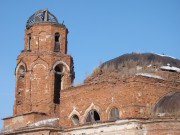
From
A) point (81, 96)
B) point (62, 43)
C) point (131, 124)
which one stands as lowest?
point (131, 124)

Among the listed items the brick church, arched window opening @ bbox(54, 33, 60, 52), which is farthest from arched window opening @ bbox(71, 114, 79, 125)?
arched window opening @ bbox(54, 33, 60, 52)

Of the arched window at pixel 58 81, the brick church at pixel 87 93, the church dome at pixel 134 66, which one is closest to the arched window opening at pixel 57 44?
the brick church at pixel 87 93

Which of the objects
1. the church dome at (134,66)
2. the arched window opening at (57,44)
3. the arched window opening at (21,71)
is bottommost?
the church dome at (134,66)

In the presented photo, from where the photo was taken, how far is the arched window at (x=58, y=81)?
24750mm

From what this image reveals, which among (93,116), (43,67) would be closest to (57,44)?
(43,67)

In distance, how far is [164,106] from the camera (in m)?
18.4

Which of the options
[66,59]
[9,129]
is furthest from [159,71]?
[9,129]

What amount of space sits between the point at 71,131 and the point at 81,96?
173 cm

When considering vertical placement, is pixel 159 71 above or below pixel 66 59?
below

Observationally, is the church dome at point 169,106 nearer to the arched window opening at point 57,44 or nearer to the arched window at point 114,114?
the arched window at point 114,114

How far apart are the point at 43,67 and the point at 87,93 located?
4757 millimetres

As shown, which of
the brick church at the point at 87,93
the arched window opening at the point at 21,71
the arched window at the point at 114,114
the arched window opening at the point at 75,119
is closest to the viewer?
the brick church at the point at 87,93

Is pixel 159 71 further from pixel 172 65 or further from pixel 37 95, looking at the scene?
pixel 37 95

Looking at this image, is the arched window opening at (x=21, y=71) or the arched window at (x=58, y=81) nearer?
the arched window at (x=58, y=81)
